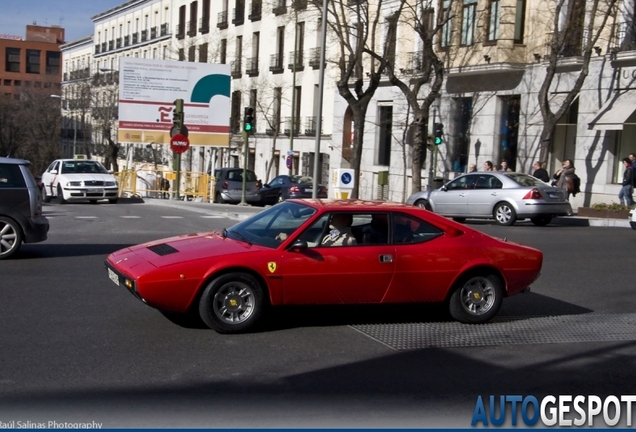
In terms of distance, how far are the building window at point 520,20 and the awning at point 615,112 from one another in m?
5.07

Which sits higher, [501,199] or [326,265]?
[501,199]

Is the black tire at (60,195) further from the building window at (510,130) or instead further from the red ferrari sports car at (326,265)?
the red ferrari sports car at (326,265)

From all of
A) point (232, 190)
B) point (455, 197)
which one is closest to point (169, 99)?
point (232, 190)

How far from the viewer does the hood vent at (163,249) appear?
344 inches

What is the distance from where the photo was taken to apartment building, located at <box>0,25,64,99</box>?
104 metres

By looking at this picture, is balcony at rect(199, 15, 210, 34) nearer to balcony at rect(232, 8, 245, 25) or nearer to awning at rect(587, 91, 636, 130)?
balcony at rect(232, 8, 245, 25)

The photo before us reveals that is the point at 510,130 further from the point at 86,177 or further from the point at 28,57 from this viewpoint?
the point at 28,57

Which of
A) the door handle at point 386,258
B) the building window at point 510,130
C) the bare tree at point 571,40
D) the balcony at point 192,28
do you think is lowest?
the door handle at point 386,258

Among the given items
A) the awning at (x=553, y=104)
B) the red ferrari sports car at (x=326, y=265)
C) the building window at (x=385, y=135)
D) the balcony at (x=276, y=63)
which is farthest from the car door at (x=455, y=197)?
the balcony at (x=276, y=63)

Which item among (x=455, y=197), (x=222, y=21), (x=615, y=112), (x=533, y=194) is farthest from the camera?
(x=222, y=21)

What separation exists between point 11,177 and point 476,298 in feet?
25.3

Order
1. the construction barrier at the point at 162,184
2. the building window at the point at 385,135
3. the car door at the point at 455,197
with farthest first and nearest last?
the building window at the point at 385,135 → the construction barrier at the point at 162,184 → the car door at the point at 455,197

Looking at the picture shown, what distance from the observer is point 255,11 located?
5544cm

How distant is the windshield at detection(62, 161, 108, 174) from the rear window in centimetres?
1891
